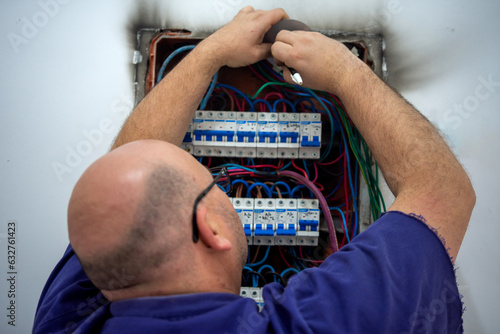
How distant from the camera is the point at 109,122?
56.6 inches

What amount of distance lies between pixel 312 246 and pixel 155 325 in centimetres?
86

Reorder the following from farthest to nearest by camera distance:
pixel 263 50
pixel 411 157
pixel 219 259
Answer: pixel 263 50 → pixel 411 157 → pixel 219 259

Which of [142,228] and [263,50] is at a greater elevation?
[263,50]

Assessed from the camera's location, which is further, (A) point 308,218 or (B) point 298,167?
(B) point 298,167

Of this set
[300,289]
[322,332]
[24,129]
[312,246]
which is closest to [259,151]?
[312,246]

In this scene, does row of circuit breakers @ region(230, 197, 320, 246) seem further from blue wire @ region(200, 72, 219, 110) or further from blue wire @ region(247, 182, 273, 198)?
blue wire @ region(200, 72, 219, 110)

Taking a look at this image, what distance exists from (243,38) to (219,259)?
768 mm

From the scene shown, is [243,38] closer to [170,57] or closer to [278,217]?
[170,57]

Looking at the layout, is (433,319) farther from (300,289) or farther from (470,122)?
(470,122)

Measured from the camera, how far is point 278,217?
53.4 inches

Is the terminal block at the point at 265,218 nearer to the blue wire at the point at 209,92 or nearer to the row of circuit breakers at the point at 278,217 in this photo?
the row of circuit breakers at the point at 278,217

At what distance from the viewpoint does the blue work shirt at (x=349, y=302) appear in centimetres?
76

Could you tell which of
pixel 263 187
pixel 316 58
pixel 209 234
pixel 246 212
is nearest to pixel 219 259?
pixel 209 234

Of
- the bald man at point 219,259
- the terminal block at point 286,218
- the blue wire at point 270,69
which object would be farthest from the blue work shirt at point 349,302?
the blue wire at point 270,69
